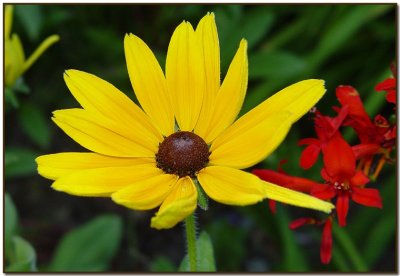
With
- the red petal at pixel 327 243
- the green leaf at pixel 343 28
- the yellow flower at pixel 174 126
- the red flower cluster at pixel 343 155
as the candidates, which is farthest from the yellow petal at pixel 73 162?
the green leaf at pixel 343 28

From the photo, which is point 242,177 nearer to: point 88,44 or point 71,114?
point 71,114

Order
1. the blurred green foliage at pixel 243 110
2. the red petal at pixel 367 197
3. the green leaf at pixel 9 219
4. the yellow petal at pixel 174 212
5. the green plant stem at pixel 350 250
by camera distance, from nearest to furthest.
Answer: the yellow petal at pixel 174 212 → the red petal at pixel 367 197 → the green leaf at pixel 9 219 → the green plant stem at pixel 350 250 → the blurred green foliage at pixel 243 110

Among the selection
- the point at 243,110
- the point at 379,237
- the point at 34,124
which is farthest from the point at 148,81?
the point at 379,237

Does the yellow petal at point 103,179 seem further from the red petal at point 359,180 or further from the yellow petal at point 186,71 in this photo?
the red petal at point 359,180

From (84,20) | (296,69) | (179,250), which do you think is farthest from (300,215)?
(84,20)

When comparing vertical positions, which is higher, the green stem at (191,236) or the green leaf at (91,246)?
the green leaf at (91,246)
